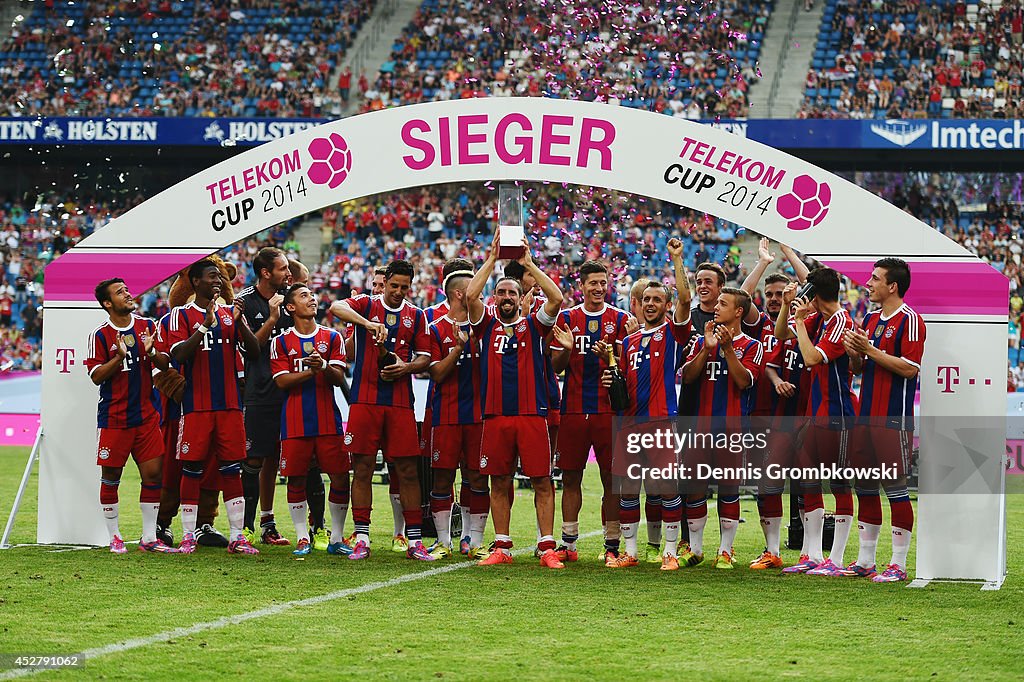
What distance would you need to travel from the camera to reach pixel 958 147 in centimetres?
2516

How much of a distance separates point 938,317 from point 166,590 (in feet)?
17.6

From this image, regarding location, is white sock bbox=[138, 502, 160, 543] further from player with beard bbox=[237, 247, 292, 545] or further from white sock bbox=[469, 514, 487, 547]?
white sock bbox=[469, 514, 487, 547]

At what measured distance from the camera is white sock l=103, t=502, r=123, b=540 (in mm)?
9359

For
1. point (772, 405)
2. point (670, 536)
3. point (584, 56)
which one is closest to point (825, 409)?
point (772, 405)

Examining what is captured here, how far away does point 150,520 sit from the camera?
30.9ft

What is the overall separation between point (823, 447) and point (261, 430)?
428cm

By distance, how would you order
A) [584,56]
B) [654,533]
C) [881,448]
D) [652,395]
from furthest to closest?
1. [584,56]
2. [654,533]
3. [652,395]
4. [881,448]

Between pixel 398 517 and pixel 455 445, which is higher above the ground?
pixel 455 445

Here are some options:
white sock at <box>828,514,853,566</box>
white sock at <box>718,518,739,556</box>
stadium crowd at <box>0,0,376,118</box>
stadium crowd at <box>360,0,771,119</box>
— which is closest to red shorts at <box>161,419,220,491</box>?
white sock at <box>718,518,739,556</box>

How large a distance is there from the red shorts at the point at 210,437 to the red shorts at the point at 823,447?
4045 millimetres

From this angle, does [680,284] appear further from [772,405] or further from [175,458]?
[175,458]

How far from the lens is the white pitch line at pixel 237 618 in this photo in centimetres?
571

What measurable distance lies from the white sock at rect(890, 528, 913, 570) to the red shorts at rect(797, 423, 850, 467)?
60 centimetres

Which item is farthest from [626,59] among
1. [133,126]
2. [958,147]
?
[133,126]
